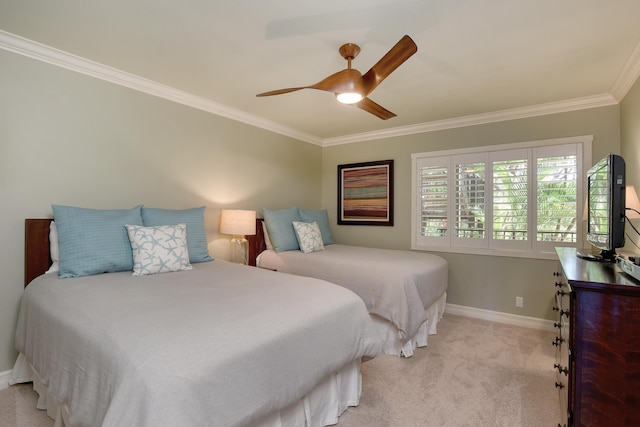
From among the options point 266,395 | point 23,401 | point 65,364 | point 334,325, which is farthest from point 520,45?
point 23,401

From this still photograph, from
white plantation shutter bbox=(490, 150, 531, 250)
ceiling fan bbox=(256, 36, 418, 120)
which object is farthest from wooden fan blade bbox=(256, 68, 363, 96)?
white plantation shutter bbox=(490, 150, 531, 250)

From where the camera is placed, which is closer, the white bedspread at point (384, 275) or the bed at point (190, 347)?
the bed at point (190, 347)

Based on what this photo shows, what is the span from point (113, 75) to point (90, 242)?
1426 mm

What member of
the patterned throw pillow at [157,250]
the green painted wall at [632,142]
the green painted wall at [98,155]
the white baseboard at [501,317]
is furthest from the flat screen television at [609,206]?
the green painted wall at [98,155]

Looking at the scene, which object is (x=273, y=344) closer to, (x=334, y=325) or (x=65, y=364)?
(x=334, y=325)

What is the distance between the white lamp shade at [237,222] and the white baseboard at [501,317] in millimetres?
2561

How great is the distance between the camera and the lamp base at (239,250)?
3.44 meters

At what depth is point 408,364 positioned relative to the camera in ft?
8.39

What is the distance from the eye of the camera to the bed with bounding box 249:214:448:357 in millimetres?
2643

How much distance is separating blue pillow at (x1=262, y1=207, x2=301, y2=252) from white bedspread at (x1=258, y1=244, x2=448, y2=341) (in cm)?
11

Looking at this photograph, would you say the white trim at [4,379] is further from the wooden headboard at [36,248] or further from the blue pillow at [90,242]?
the blue pillow at [90,242]

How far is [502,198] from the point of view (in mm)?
3527

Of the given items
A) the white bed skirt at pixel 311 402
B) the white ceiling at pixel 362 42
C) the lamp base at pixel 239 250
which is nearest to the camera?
the white bed skirt at pixel 311 402

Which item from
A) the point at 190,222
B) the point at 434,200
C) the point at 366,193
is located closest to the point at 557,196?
the point at 434,200
